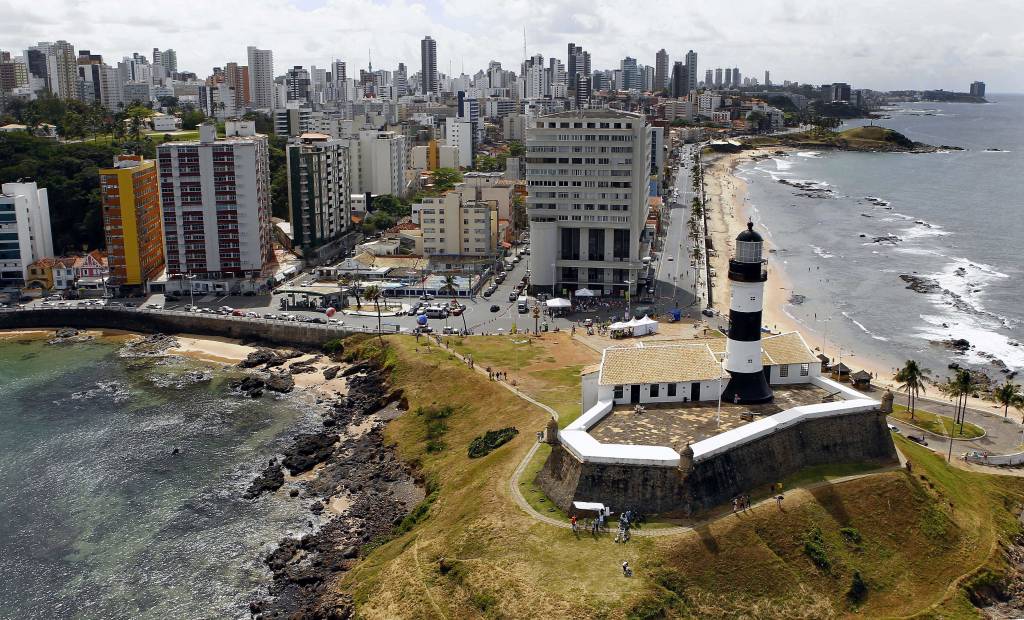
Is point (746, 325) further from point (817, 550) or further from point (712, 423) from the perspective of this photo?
point (817, 550)

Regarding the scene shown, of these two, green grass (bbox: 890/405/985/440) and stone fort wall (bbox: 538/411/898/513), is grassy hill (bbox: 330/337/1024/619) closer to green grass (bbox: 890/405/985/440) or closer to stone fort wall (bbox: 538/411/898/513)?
stone fort wall (bbox: 538/411/898/513)

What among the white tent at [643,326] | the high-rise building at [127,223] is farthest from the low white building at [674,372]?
the high-rise building at [127,223]

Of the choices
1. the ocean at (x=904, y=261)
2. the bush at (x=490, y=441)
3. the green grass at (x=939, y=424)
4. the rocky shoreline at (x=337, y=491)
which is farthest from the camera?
Answer: the ocean at (x=904, y=261)

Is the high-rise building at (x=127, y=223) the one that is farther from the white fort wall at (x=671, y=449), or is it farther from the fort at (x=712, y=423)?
the white fort wall at (x=671, y=449)

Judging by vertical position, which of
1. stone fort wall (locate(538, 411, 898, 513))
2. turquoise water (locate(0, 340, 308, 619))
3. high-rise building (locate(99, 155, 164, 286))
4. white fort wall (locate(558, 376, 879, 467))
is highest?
high-rise building (locate(99, 155, 164, 286))

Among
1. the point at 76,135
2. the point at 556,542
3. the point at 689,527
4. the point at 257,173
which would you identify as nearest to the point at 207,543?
the point at 556,542

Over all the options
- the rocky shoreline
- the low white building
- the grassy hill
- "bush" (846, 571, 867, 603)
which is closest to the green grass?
the grassy hill
